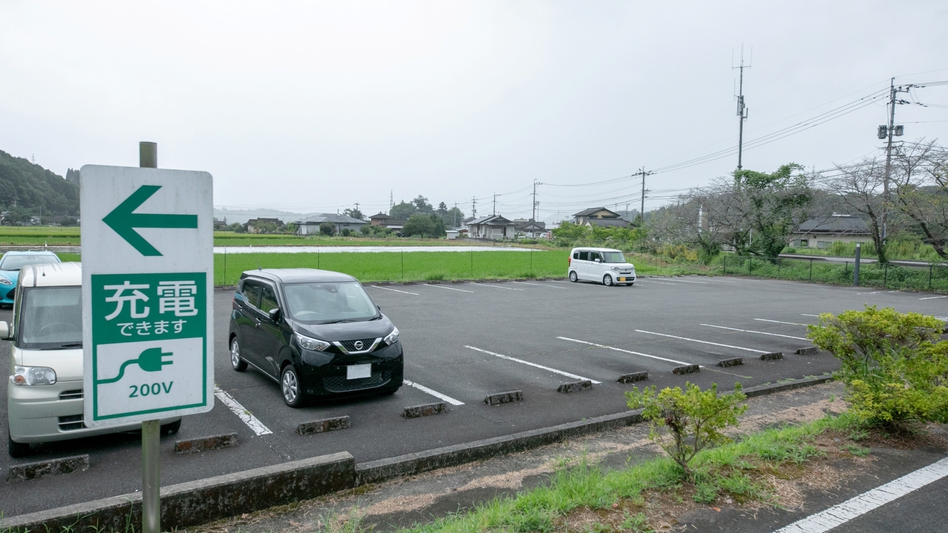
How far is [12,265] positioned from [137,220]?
16.4 metres

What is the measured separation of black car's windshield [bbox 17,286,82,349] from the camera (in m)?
5.45

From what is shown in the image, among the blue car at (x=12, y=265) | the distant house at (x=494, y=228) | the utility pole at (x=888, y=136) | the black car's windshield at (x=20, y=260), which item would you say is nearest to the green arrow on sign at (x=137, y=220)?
the blue car at (x=12, y=265)

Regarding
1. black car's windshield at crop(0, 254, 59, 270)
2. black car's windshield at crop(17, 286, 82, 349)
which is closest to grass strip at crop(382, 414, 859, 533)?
black car's windshield at crop(17, 286, 82, 349)

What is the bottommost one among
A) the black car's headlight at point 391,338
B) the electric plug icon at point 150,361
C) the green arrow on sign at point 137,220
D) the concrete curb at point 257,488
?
the concrete curb at point 257,488

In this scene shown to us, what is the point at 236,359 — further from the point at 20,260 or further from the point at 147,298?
the point at 20,260

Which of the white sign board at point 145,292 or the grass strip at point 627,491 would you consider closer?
the white sign board at point 145,292

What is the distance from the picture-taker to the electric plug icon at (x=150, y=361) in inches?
84.7

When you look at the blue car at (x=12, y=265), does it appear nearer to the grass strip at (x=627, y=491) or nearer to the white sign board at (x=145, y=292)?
the grass strip at (x=627, y=491)

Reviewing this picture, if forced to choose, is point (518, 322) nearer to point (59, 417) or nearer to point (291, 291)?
point (291, 291)

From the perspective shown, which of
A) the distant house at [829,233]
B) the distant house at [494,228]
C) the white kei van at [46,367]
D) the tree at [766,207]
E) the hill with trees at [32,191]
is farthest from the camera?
the distant house at [494,228]

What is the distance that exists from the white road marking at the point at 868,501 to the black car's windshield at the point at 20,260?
16.9m

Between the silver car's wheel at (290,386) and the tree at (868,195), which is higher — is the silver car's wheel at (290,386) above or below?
below

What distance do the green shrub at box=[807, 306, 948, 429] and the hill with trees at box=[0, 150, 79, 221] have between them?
217 feet

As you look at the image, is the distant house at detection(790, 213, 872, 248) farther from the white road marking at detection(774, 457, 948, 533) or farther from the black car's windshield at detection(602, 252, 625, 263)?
the white road marking at detection(774, 457, 948, 533)
